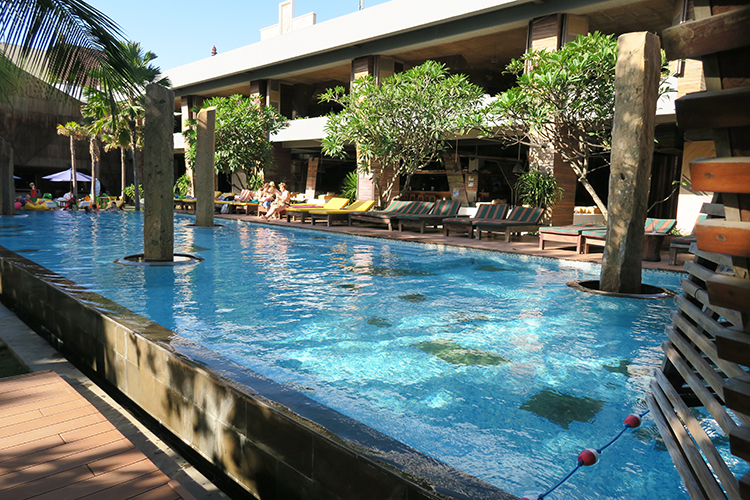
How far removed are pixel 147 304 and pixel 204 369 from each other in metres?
3.23

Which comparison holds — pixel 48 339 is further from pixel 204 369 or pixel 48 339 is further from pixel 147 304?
pixel 204 369

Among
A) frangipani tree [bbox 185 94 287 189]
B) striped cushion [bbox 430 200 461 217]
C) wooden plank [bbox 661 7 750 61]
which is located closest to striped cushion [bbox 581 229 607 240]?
striped cushion [bbox 430 200 461 217]

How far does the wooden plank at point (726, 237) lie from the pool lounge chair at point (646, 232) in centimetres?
861

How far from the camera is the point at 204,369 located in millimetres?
3088

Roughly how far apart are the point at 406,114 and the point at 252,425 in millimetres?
14519

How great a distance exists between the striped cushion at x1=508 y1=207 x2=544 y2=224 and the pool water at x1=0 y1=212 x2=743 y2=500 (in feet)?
11.5

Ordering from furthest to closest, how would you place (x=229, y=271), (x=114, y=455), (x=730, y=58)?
1. (x=229, y=271)
2. (x=114, y=455)
3. (x=730, y=58)

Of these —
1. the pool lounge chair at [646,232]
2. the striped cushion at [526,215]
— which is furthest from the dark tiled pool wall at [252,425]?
the striped cushion at [526,215]

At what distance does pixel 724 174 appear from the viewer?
131 cm

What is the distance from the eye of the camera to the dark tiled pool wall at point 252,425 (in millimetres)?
→ 2059

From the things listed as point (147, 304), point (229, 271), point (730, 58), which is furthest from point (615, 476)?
point (229, 271)

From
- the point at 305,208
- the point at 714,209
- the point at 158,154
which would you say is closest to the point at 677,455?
the point at 714,209

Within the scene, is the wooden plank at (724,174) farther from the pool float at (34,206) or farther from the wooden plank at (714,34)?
the pool float at (34,206)

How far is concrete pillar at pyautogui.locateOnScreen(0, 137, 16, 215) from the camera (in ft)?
58.7
